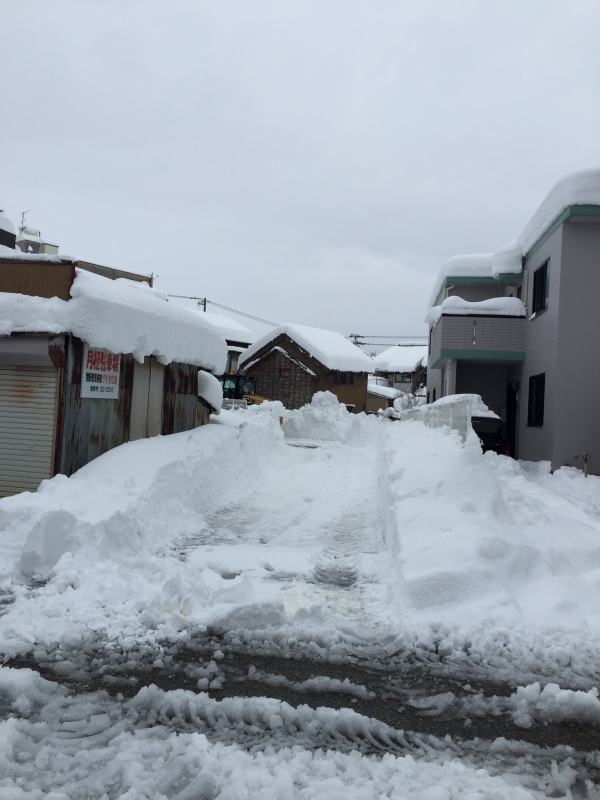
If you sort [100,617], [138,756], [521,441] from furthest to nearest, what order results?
[521,441] → [100,617] → [138,756]

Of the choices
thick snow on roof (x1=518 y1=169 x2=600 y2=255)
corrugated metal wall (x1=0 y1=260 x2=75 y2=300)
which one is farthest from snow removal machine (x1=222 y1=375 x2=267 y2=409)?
corrugated metal wall (x1=0 y1=260 x2=75 y2=300)

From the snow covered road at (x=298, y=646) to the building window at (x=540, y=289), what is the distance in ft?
26.1

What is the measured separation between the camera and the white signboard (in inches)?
372

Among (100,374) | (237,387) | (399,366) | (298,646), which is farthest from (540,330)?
(399,366)

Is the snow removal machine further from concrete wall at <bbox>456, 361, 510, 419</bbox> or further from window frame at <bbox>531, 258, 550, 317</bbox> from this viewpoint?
window frame at <bbox>531, 258, 550, 317</bbox>

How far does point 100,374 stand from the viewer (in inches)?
386

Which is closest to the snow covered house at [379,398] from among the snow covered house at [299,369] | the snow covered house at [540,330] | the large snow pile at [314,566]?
the snow covered house at [299,369]

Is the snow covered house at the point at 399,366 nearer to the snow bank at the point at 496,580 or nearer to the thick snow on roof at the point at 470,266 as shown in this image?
the thick snow on roof at the point at 470,266

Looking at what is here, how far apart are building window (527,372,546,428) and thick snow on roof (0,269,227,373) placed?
874cm

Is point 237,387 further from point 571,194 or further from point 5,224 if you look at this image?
point 571,194

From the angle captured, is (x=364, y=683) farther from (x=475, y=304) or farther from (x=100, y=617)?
(x=475, y=304)

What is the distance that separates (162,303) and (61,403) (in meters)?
3.20

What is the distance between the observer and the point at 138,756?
3.10 m

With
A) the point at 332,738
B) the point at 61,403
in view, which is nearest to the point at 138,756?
the point at 332,738
